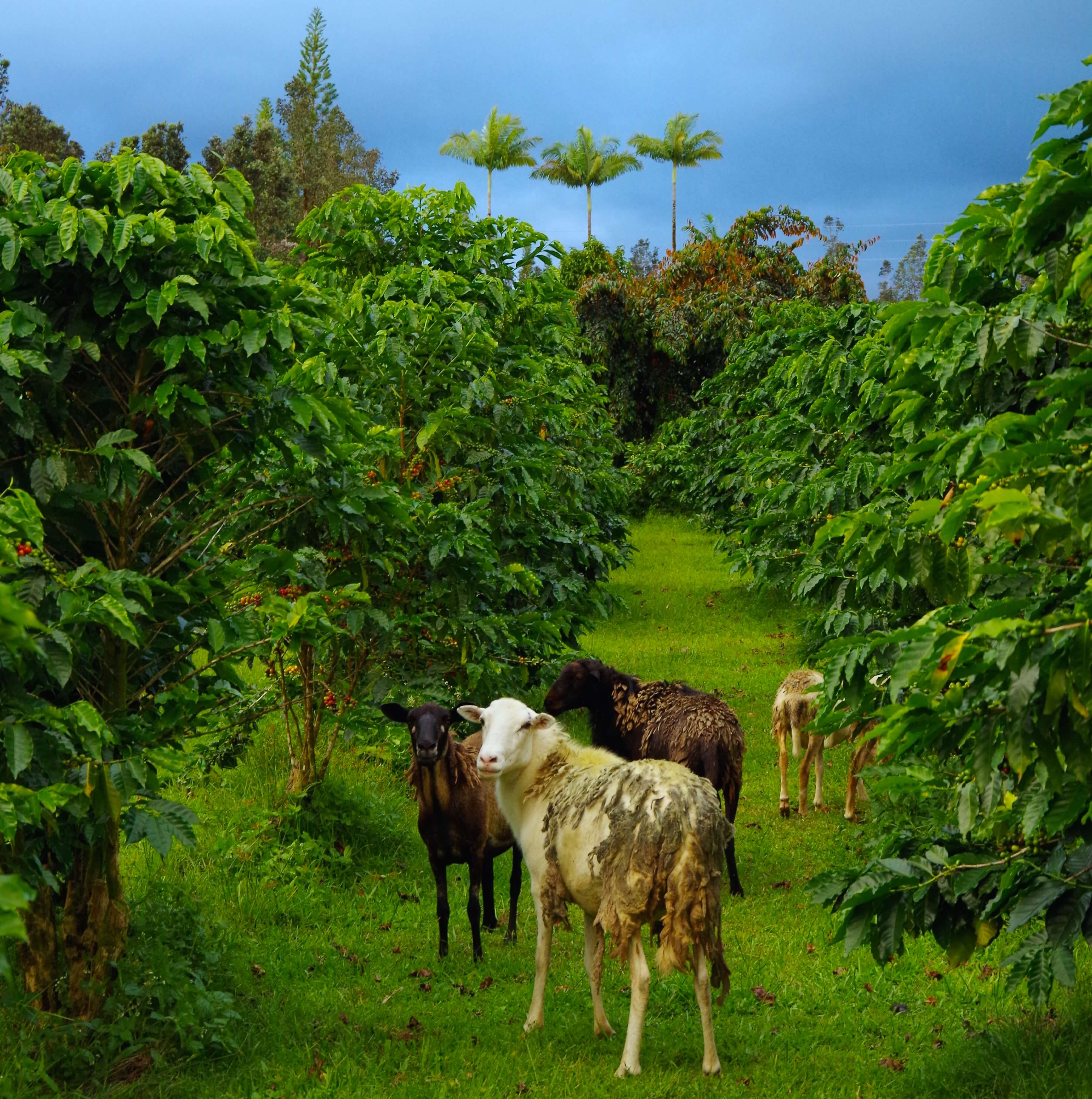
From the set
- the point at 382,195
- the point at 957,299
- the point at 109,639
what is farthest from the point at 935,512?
the point at 382,195

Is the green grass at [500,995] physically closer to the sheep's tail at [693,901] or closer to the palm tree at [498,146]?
the sheep's tail at [693,901]

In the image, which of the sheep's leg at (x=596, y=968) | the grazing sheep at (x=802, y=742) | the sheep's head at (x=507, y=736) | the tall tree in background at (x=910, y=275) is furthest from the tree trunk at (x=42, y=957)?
the tall tree in background at (x=910, y=275)

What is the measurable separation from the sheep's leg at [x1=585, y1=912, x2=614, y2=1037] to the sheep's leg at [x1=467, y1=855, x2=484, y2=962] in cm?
120

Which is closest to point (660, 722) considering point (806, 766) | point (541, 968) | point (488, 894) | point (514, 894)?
point (514, 894)

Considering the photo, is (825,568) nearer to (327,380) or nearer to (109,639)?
(327,380)

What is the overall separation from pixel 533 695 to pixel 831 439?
520cm

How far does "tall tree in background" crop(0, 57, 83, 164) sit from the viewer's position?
149ft

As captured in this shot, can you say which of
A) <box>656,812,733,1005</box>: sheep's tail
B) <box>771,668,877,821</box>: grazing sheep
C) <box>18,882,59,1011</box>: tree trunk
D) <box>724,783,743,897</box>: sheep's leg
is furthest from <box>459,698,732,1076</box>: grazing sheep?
<box>771,668,877,821</box>: grazing sheep

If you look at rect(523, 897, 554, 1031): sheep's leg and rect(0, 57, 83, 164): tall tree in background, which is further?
rect(0, 57, 83, 164): tall tree in background

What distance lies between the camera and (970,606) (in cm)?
527

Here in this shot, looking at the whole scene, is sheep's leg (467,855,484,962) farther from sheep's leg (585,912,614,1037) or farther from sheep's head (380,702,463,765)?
sheep's leg (585,912,614,1037)

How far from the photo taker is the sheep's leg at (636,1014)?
621cm

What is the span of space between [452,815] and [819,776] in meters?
5.17

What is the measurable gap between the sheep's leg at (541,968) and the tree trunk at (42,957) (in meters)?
2.65
